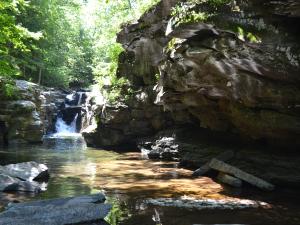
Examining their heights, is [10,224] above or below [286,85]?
below

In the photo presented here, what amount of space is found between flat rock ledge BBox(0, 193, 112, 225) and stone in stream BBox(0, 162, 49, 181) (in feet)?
12.0

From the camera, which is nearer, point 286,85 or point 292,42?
point 292,42

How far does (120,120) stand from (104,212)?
13.4m

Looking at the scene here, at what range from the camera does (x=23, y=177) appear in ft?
40.1

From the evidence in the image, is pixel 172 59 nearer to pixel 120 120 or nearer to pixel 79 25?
pixel 120 120

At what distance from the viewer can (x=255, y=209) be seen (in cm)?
923

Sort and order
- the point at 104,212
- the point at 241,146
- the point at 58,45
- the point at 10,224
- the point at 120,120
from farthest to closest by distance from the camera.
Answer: the point at 58,45 < the point at 120,120 < the point at 241,146 < the point at 104,212 < the point at 10,224

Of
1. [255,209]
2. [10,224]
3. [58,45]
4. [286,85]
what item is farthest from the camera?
[58,45]

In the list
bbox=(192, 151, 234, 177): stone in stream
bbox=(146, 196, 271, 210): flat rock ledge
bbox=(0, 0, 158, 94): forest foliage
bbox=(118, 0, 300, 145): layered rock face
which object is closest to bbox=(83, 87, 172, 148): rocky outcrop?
bbox=(0, 0, 158, 94): forest foliage

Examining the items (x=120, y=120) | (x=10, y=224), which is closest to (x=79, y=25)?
(x=120, y=120)

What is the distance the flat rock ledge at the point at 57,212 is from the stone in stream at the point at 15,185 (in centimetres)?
237

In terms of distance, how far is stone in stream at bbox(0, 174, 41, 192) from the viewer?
11.0 meters

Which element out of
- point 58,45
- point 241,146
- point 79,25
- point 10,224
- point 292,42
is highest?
point 79,25

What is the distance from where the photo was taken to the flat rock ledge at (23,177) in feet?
36.4
